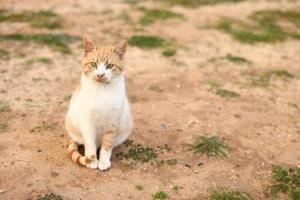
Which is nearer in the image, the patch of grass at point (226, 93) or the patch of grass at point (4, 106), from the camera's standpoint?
the patch of grass at point (4, 106)

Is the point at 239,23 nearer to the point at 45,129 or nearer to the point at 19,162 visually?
the point at 45,129

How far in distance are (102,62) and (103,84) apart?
0.77ft

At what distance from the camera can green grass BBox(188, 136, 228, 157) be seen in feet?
20.6

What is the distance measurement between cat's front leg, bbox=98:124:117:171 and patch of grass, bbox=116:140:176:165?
1.06 ft

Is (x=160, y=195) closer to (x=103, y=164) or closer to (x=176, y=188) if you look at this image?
(x=176, y=188)

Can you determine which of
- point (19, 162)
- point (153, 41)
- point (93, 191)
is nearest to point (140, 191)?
point (93, 191)

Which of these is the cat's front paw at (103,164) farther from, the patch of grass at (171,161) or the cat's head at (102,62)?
the cat's head at (102,62)

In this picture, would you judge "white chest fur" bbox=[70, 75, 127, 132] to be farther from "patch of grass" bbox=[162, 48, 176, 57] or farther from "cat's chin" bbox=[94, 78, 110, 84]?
"patch of grass" bbox=[162, 48, 176, 57]

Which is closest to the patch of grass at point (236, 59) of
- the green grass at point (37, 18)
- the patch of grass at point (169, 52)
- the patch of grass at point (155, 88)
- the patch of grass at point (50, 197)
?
the patch of grass at point (169, 52)

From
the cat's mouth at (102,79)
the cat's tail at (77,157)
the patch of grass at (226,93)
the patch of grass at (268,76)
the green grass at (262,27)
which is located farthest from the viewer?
the green grass at (262,27)

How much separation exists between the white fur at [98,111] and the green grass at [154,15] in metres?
5.87

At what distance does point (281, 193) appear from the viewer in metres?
5.54

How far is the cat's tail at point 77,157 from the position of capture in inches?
221

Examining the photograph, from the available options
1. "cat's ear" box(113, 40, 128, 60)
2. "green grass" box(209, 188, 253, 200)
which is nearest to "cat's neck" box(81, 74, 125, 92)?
"cat's ear" box(113, 40, 128, 60)
